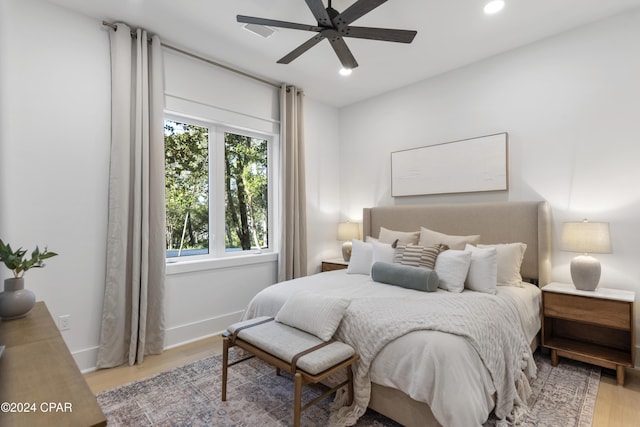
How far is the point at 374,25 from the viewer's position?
8.96ft

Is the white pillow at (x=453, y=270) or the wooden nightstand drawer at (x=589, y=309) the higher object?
the white pillow at (x=453, y=270)

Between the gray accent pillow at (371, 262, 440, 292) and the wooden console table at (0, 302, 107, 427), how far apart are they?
6.97 feet

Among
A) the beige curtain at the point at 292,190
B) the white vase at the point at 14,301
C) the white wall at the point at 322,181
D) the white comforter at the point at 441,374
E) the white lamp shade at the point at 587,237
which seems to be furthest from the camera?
the white wall at the point at 322,181

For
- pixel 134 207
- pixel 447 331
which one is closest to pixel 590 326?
pixel 447 331

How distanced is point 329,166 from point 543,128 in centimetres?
257

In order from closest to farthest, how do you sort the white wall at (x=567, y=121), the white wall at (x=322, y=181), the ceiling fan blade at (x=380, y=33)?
the ceiling fan blade at (x=380, y=33), the white wall at (x=567, y=121), the white wall at (x=322, y=181)

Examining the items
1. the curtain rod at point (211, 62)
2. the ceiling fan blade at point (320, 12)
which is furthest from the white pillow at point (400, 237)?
the curtain rod at point (211, 62)

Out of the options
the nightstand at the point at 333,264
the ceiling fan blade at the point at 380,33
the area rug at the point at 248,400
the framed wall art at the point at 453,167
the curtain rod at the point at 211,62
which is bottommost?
the area rug at the point at 248,400

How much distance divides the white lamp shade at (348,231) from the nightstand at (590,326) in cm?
218

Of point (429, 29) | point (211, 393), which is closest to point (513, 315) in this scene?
point (211, 393)

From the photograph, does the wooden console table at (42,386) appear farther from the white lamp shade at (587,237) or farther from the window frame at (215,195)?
the white lamp shade at (587,237)

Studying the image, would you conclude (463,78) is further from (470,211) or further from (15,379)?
(15,379)

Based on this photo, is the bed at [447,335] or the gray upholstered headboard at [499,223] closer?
the bed at [447,335]

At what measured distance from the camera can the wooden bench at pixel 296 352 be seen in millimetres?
1666
